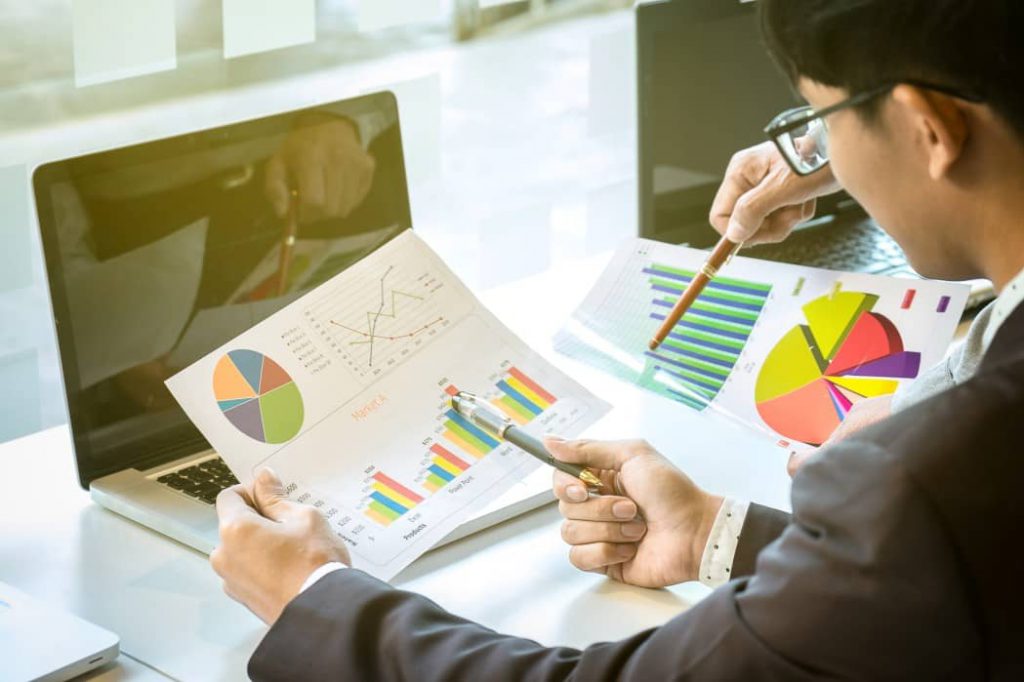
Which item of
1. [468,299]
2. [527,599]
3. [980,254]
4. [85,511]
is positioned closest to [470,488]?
[527,599]

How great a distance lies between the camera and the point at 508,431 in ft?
3.95

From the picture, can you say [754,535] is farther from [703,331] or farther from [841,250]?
[841,250]

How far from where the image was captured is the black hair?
77cm

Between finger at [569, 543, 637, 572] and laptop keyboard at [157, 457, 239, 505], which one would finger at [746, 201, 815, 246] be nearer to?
finger at [569, 543, 637, 572]

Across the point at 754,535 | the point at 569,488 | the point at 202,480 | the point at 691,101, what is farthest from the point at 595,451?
the point at 691,101

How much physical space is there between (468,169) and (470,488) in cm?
264

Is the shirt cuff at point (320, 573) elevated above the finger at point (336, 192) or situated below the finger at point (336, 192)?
below

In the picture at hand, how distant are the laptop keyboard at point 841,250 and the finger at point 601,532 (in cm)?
80

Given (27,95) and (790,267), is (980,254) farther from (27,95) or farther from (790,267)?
(27,95)

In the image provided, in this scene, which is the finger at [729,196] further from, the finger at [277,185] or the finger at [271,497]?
the finger at [271,497]

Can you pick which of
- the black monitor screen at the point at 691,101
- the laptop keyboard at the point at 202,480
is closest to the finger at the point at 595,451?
the laptop keyboard at the point at 202,480

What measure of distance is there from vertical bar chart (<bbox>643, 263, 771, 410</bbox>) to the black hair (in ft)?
2.09

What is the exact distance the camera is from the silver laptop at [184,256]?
1267 millimetres

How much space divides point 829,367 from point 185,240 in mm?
700
